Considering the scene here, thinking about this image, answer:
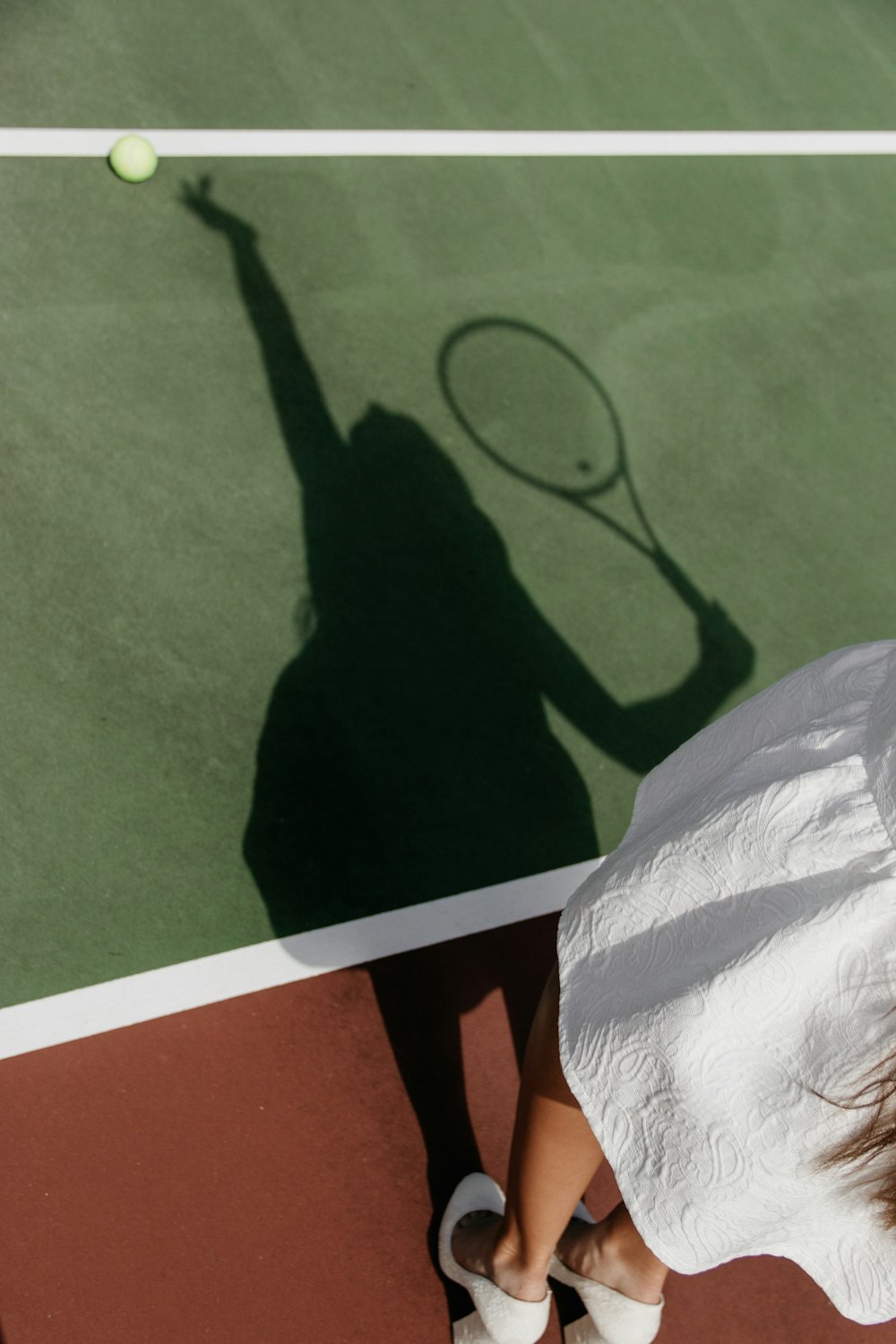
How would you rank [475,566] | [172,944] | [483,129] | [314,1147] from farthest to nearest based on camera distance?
[483,129], [475,566], [172,944], [314,1147]

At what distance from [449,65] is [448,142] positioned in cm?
67

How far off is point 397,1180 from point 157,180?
13.8ft

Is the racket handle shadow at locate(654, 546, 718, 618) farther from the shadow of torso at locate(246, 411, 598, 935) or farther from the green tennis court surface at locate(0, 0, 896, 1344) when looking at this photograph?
the shadow of torso at locate(246, 411, 598, 935)

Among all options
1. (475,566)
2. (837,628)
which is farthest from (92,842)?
(837,628)

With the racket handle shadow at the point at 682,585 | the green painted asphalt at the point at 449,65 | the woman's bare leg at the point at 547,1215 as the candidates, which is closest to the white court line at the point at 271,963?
the woman's bare leg at the point at 547,1215

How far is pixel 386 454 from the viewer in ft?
14.8

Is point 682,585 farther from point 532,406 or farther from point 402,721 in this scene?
point 402,721

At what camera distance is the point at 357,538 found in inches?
167

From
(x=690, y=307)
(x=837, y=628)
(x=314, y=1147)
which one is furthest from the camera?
(x=690, y=307)

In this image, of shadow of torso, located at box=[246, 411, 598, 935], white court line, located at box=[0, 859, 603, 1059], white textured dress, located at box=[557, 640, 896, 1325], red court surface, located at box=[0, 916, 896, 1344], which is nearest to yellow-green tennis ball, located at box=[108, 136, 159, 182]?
shadow of torso, located at box=[246, 411, 598, 935]

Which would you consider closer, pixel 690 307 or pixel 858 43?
pixel 690 307

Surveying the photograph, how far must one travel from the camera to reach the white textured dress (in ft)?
5.32

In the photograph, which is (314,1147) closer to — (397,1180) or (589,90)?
(397,1180)

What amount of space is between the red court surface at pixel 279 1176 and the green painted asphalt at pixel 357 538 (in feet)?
0.97
